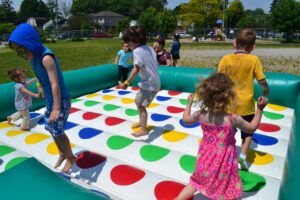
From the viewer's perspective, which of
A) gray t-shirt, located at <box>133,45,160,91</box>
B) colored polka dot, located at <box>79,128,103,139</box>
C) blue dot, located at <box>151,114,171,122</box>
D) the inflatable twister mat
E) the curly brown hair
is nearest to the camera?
the curly brown hair

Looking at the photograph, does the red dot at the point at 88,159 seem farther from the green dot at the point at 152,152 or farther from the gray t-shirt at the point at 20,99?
the gray t-shirt at the point at 20,99

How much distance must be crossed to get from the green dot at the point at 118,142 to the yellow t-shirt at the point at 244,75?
978 millimetres

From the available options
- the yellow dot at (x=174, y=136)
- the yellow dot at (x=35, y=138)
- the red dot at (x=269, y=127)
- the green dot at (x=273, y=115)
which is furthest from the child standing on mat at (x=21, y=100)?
the green dot at (x=273, y=115)

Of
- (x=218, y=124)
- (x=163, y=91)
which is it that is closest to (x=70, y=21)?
(x=163, y=91)

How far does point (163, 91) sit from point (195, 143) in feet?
6.91

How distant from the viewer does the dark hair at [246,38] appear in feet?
7.35

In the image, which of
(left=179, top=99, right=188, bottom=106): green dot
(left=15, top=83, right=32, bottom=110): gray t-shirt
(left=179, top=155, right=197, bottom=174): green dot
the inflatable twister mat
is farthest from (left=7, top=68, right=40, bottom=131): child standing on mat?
(left=179, top=99, right=188, bottom=106): green dot

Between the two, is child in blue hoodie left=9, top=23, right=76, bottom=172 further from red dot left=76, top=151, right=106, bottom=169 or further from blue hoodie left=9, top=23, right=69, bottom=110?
red dot left=76, top=151, right=106, bottom=169

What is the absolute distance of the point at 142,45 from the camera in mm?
2764

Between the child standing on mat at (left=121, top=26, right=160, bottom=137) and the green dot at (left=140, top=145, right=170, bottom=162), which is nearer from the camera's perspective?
the green dot at (left=140, top=145, right=170, bottom=162)

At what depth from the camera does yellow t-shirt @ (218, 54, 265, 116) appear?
7.29 feet

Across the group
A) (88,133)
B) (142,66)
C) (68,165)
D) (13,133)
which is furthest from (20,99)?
(142,66)

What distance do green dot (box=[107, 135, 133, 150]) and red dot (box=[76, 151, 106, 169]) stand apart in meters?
0.21

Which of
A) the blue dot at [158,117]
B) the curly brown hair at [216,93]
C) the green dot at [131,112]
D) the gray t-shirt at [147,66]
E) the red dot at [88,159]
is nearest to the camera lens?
the curly brown hair at [216,93]
